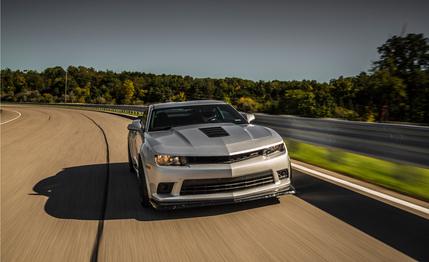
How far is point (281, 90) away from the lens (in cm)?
13762

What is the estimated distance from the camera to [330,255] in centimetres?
322

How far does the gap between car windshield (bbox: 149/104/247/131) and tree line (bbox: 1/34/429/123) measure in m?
30.5

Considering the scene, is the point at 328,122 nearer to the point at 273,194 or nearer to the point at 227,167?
the point at 273,194

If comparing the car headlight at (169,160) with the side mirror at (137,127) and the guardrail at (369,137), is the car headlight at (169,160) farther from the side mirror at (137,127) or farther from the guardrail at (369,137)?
the guardrail at (369,137)

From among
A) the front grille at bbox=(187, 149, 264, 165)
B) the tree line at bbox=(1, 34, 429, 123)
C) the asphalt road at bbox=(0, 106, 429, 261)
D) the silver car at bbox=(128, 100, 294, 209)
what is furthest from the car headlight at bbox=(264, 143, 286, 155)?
the tree line at bbox=(1, 34, 429, 123)

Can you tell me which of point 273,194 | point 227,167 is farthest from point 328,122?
point 227,167

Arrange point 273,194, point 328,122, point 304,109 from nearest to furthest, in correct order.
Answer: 1. point 273,194
2. point 328,122
3. point 304,109

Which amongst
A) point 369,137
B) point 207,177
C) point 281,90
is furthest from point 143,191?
point 281,90

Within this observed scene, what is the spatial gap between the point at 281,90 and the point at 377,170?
13353 cm

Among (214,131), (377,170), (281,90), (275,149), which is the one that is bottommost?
(281,90)

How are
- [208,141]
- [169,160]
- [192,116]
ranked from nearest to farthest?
[169,160] → [208,141] → [192,116]

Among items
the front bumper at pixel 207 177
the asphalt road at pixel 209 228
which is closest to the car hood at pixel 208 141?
the front bumper at pixel 207 177

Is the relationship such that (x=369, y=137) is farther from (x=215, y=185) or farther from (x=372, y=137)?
(x=215, y=185)

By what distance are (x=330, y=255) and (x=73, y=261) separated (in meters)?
2.16
